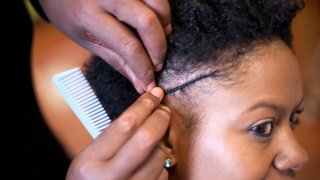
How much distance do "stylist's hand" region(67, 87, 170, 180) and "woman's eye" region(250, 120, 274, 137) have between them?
0.22 meters

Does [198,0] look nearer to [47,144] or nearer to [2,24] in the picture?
[2,24]

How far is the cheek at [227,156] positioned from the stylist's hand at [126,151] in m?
0.16

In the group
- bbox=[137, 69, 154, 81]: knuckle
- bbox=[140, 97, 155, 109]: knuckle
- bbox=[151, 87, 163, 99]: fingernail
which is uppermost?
bbox=[137, 69, 154, 81]: knuckle

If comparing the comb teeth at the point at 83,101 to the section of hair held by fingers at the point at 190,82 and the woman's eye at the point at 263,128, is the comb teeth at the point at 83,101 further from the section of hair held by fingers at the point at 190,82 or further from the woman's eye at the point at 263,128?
the woman's eye at the point at 263,128

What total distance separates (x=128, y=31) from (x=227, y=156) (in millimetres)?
327

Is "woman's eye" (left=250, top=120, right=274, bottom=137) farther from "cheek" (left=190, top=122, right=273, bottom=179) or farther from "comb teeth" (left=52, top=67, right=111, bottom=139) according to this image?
"comb teeth" (left=52, top=67, right=111, bottom=139)

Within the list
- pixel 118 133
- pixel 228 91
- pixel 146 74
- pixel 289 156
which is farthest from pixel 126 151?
pixel 289 156

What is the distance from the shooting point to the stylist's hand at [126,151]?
0.66m

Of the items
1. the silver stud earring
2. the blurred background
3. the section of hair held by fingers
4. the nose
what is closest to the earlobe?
the silver stud earring

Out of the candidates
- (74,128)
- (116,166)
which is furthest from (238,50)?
(74,128)

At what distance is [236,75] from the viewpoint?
836mm

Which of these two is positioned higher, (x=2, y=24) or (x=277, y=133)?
(x=2, y=24)

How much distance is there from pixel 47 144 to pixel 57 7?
0.49 m

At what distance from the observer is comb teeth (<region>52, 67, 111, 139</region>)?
2.96 feet
